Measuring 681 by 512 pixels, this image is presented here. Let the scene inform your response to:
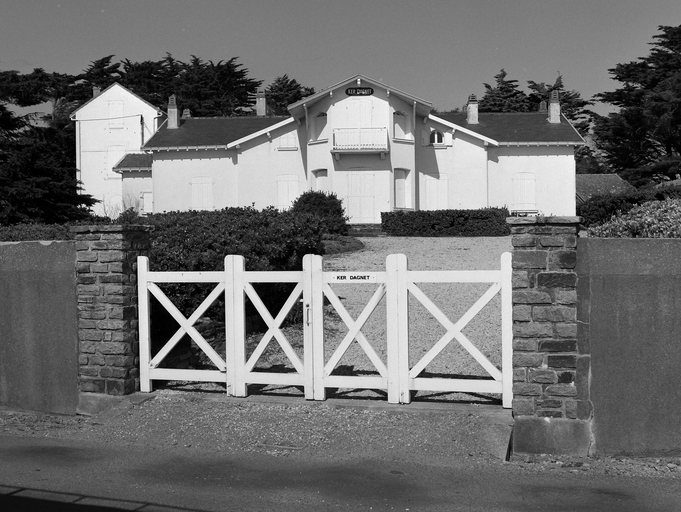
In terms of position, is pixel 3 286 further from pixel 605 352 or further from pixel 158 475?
pixel 605 352

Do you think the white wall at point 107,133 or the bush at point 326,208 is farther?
the white wall at point 107,133

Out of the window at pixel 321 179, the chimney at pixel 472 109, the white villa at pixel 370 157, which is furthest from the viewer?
the chimney at pixel 472 109

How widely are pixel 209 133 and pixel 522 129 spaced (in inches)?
585

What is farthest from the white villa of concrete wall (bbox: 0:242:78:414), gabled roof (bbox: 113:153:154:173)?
concrete wall (bbox: 0:242:78:414)

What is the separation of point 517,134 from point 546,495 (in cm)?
3334

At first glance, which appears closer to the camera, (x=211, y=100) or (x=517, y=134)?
(x=517, y=134)

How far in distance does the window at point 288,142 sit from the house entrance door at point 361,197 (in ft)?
12.3

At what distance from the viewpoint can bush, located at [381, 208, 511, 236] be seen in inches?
1137

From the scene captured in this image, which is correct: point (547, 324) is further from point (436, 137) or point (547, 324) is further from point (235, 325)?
point (436, 137)

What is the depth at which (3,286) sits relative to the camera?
8.45m

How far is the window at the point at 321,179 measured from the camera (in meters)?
35.2

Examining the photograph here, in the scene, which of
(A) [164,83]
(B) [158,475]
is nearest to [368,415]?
(B) [158,475]

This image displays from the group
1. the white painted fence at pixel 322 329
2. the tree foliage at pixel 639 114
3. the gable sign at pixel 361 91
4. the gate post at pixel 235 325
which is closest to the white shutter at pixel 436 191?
the gable sign at pixel 361 91

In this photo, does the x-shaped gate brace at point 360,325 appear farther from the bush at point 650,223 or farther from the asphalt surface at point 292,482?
the bush at point 650,223
